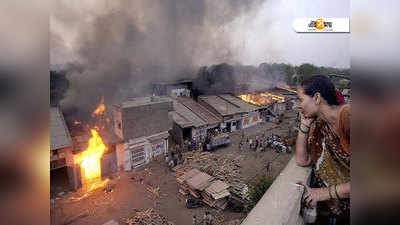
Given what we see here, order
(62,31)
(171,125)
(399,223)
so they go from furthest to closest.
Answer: (171,125) < (62,31) < (399,223)

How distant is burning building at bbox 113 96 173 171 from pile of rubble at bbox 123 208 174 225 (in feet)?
2.28

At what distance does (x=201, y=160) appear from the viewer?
3.87 meters

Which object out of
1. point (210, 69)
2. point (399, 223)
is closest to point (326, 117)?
point (399, 223)

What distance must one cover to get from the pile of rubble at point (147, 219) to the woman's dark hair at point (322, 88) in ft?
9.52

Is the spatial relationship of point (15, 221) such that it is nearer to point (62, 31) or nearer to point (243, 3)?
point (62, 31)

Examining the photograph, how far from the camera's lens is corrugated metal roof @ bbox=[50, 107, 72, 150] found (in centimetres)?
299

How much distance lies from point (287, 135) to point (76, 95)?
135 inches

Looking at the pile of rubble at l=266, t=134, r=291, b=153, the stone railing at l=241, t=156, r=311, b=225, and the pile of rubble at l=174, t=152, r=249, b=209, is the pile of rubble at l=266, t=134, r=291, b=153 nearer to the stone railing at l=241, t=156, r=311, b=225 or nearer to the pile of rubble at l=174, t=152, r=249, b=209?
the stone railing at l=241, t=156, r=311, b=225

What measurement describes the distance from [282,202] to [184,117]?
2032 millimetres

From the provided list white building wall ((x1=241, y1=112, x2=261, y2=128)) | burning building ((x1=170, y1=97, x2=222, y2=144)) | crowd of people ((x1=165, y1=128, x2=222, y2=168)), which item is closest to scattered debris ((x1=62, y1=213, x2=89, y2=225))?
crowd of people ((x1=165, y1=128, x2=222, y2=168))

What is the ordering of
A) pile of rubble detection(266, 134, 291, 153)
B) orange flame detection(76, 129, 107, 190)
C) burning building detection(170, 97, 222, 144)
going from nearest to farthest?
orange flame detection(76, 129, 107, 190) < burning building detection(170, 97, 222, 144) < pile of rubble detection(266, 134, 291, 153)

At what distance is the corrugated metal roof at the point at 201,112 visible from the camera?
13.9ft

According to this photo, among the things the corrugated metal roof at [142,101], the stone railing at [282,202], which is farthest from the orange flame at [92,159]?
the stone railing at [282,202]

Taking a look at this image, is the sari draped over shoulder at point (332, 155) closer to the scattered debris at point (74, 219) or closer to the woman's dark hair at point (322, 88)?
the woman's dark hair at point (322, 88)
